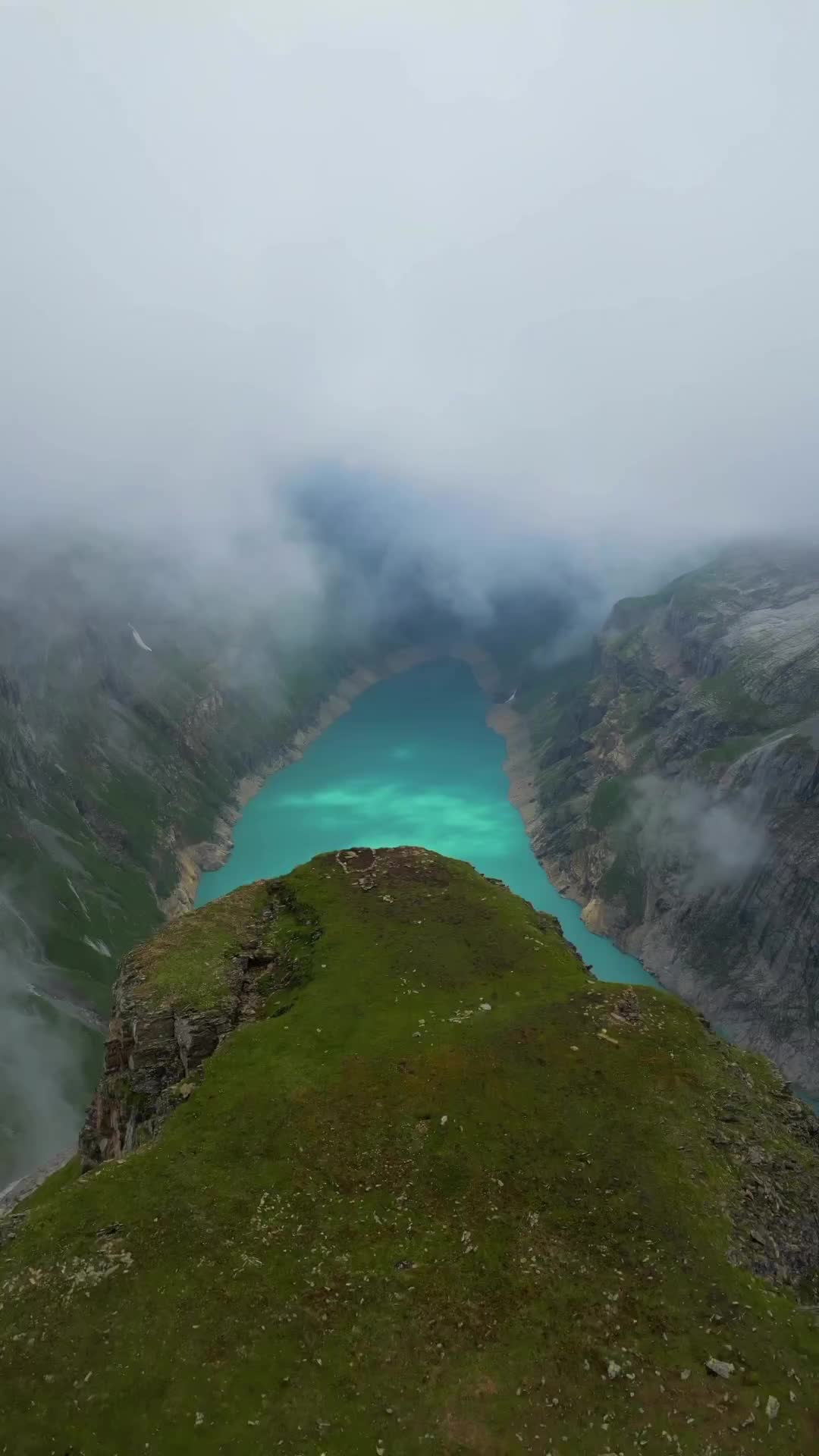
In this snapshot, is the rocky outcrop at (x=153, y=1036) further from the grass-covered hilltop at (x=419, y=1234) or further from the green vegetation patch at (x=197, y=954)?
the grass-covered hilltop at (x=419, y=1234)

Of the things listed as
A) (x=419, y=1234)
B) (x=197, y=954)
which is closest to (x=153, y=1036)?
(x=197, y=954)

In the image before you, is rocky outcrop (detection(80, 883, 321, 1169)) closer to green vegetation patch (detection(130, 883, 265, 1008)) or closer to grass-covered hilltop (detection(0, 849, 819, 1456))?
green vegetation patch (detection(130, 883, 265, 1008))

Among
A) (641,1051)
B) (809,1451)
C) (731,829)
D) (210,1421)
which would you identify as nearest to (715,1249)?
(809,1451)

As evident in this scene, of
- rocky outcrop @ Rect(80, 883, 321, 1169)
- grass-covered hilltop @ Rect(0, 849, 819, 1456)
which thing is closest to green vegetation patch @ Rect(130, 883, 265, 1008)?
rocky outcrop @ Rect(80, 883, 321, 1169)

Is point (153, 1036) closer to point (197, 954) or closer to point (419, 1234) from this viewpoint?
point (197, 954)

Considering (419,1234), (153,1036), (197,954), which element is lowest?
(419,1234)

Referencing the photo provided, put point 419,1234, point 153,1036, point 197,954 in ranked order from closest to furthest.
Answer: point 419,1234
point 153,1036
point 197,954

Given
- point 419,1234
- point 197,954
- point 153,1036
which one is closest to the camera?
point 419,1234

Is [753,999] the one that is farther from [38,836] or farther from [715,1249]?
[38,836]
